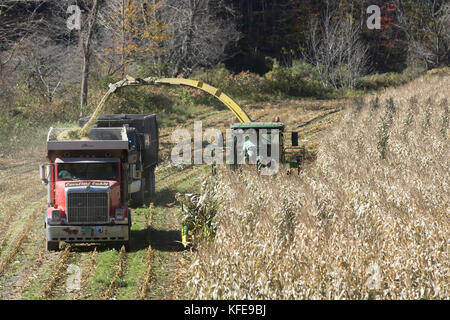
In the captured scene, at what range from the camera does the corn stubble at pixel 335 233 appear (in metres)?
10.4

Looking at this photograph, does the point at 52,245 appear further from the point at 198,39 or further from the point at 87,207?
the point at 198,39

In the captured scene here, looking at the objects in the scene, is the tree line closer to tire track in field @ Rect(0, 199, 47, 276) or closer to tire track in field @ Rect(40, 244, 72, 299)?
tire track in field @ Rect(0, 199, 47, 276)

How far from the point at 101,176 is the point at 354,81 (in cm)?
3765

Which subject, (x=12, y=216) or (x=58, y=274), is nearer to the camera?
(x=58, y=274)

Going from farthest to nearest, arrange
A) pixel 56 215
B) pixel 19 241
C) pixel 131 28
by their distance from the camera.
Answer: pixel 131 28, pixel 19 241, pixel 56 215

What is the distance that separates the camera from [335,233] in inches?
474

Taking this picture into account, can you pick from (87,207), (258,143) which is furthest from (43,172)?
(258,143)

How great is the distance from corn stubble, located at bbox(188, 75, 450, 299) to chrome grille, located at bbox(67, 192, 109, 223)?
2.98 m

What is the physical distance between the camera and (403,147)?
21906mm

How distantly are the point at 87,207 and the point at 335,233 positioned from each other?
722 cm

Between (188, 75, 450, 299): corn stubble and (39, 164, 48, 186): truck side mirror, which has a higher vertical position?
(39, 164, 48, 186): truck side mirror

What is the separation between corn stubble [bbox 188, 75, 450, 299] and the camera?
10.4 m

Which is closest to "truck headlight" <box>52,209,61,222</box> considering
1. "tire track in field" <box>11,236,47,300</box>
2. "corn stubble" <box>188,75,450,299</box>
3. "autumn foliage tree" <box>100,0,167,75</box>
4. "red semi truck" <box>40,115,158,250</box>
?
"red semi truck" <box>40,115,158,250</box>
